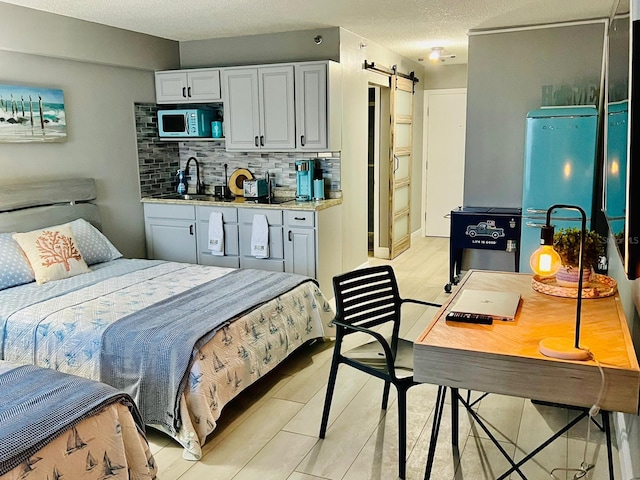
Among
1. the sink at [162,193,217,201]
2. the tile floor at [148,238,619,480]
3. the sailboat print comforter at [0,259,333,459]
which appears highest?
the sink at [162,193,217,201]

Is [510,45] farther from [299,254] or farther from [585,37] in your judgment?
[299,254]

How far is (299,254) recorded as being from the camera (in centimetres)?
478

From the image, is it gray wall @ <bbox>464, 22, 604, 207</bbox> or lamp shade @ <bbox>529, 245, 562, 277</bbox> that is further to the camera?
gray wall @ <bbox>464, 22, 604, 207</bbox>

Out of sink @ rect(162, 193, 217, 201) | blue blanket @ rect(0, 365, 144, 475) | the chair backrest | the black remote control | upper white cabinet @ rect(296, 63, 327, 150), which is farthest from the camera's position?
sink @ rect(162, 193, 217, 201)

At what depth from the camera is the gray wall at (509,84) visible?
487 cm

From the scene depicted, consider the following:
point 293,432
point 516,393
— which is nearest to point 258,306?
point 293,432

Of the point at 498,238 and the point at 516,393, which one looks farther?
the point at 498,238

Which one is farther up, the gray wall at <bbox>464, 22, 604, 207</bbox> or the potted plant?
the gray wall at <bbox>464, 22, 604, 207</bbox>

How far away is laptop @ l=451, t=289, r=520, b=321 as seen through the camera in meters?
2.18

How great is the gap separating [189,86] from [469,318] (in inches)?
159

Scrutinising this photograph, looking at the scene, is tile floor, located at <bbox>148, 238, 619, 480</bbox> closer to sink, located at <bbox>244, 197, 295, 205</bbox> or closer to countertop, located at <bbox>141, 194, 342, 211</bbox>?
countertop, located at <bbox>141, 194, 342, 211</bbox>

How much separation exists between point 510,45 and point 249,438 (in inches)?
164

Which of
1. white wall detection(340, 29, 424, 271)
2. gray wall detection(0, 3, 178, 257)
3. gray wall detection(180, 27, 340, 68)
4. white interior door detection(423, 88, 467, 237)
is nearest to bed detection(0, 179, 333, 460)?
gray wall detection(0, 3, 178, 257)

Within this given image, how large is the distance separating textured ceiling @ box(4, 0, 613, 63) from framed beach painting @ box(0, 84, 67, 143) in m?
0.62
